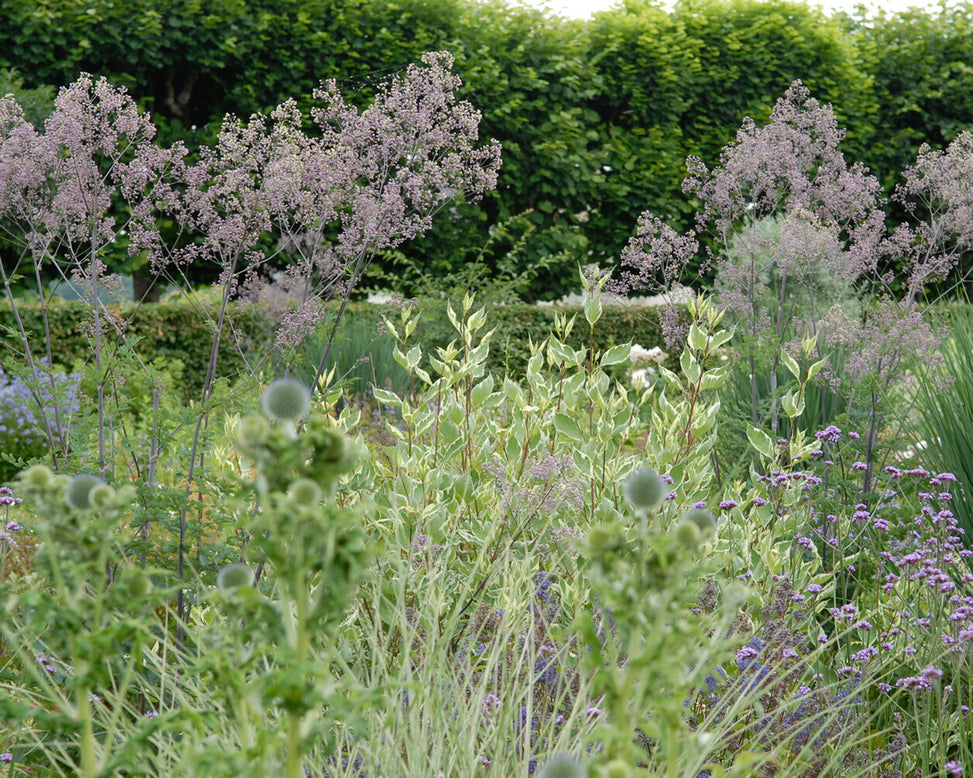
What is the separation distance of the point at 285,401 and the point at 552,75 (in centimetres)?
1166

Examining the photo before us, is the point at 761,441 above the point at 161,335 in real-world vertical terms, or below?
above

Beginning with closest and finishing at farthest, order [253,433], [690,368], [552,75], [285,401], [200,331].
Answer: [253,433] → [285,401] → [690,368] → [200,331] → [552,75]

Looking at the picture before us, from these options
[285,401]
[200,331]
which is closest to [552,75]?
[200,331]

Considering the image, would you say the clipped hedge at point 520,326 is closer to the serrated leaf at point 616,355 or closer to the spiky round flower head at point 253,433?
the serrated leaf at point 616,355

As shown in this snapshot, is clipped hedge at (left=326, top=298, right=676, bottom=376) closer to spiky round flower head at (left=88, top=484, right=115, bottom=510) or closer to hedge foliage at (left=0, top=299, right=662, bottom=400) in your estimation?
hedge foliage at (left=0, top=299, right=662, bottom=400)

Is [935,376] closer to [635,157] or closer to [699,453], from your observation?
[699,453]

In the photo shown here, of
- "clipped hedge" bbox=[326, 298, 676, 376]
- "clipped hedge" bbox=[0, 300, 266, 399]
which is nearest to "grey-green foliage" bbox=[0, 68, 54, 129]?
"clipped hedge" bbox=[0, 300, 266, 399]

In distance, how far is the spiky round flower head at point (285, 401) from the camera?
4.28 feet

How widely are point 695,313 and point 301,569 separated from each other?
3260 millimetres

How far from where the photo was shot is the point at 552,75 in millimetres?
12203

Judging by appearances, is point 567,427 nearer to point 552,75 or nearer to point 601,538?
point 601,538

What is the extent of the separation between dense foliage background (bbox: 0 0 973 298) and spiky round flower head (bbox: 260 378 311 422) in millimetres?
8440

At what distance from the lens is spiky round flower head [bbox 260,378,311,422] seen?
1.31m

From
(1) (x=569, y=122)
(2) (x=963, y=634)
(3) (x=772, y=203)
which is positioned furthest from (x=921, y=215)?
(2) (x=963, y=634)
